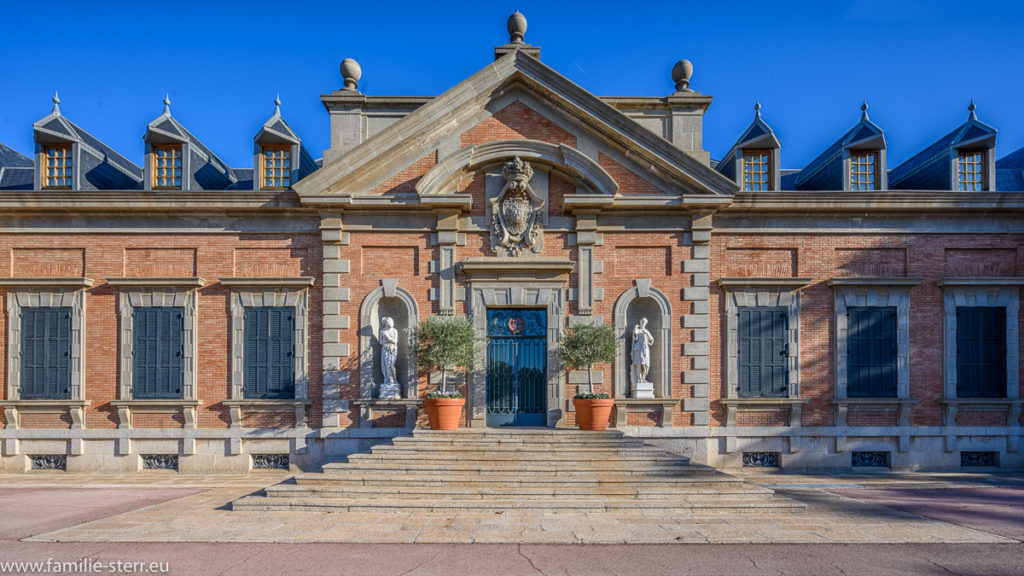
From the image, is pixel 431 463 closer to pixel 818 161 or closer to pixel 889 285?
pixel 889 285

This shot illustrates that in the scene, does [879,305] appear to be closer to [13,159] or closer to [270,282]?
[270,282]

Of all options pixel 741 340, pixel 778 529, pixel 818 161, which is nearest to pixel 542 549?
pixel 778 529

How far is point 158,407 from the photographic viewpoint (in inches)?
579

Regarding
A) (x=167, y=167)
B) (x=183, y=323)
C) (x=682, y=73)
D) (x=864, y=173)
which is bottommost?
(x=183, y=323)

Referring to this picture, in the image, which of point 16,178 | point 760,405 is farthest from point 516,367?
point 16,178

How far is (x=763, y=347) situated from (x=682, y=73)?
6.92 meters

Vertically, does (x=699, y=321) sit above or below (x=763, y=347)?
above

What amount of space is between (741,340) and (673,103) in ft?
19.4

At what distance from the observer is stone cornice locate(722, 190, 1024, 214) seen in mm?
14867

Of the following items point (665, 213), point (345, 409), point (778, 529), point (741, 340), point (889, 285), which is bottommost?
point (778, 529)

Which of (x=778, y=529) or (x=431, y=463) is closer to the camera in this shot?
(x=778, y=529)

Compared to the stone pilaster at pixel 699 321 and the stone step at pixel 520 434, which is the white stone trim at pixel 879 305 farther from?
the stone step at pixel 520 434

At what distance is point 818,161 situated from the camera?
1725 centimetres

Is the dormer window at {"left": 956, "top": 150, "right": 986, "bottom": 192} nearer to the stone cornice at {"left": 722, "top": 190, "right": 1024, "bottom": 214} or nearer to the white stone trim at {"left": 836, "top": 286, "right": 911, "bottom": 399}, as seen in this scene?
the stone cornice at {"left": 722, "top": 190, "right": 1024, "bottom": 214}
